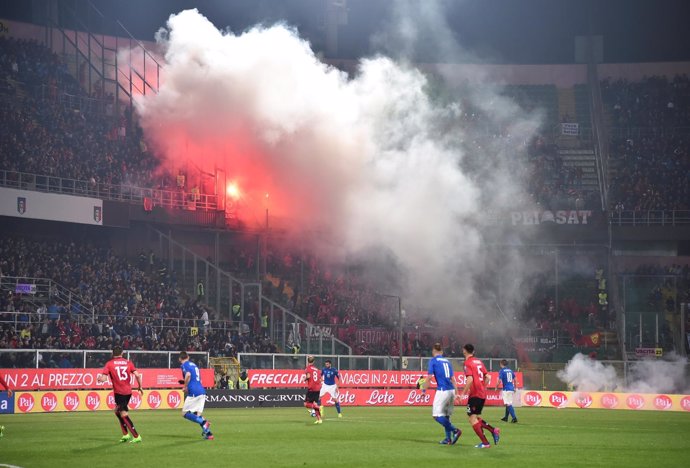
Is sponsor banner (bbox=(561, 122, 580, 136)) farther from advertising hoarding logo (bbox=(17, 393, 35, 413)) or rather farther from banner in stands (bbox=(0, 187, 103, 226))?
advertising hoarding logo (bbox=(17, 393, 35, 413))

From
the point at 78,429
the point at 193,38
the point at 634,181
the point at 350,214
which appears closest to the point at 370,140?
the point at 350,214

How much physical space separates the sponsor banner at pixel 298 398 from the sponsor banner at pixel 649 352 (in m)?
9.99

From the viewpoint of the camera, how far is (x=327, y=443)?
82.4ft

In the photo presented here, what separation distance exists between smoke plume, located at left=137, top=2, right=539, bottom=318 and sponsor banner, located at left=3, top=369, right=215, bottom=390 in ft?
63.9

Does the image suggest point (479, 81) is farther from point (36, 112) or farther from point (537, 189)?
point (36, 112)

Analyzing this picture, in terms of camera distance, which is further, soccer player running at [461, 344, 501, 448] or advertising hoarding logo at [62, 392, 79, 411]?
advertising hoarding logo at [62, 392, 79, 411]

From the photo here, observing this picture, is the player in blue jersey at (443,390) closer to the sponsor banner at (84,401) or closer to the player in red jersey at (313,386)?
the player in red jersey at (313,386)

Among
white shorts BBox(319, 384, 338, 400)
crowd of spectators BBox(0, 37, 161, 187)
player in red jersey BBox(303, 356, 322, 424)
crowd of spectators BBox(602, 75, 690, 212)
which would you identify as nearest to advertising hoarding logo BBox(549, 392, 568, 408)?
crowd of spectators BBox(602, 75, 690, 212)

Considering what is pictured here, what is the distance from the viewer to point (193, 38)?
57.9 m

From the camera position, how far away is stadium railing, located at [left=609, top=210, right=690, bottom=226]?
211 feet

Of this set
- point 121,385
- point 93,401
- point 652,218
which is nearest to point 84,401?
point 93,401

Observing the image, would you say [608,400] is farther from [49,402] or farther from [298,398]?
[49,402]

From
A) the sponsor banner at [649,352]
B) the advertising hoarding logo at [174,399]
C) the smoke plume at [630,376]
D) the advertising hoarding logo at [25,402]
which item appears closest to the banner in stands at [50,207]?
the advertising hoarding logo at [174,399]

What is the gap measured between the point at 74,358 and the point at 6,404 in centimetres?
485
